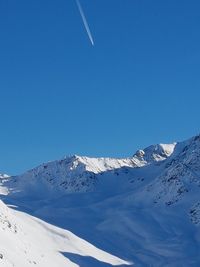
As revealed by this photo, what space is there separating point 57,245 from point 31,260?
2468 centimetres

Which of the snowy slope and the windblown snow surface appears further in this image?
the windblown snow surface

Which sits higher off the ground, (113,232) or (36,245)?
(113,232)

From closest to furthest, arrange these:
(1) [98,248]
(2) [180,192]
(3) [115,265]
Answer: (3) [115,265], (1) [98,248], (2) [180,192]

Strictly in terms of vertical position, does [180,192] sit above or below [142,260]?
above

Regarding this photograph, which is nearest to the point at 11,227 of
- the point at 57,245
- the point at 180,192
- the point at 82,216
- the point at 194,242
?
the point at 57,245

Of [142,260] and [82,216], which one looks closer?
[142,260]

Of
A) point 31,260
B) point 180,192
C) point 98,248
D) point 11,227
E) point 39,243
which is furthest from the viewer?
point 180,192

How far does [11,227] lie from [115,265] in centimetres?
2409

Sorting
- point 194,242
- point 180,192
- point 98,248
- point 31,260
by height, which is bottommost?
point 31,260

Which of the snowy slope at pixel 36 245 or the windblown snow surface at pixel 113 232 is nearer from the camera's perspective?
the snowy slope at pixel 36 245

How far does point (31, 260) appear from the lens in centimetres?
8381

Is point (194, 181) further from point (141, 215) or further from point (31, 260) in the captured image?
point (31, 260)

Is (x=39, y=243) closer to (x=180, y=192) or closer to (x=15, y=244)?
(x=15, y=244)

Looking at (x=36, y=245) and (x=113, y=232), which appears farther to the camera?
(x=113, y=232)
